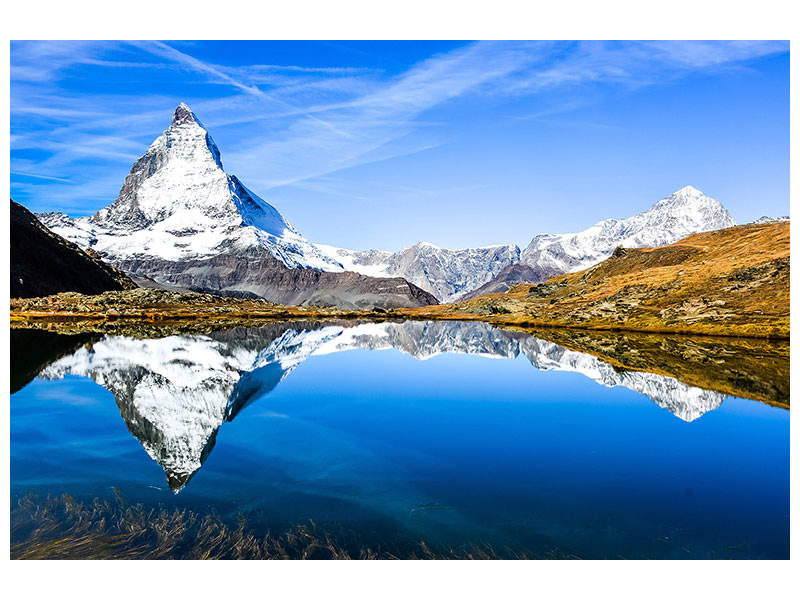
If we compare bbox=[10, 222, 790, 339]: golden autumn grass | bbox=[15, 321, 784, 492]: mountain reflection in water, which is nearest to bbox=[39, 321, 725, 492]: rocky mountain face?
bbox=[15, 321, 784, 492]: mountain reflection in water

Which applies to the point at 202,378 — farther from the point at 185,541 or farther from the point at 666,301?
the point at 666,301

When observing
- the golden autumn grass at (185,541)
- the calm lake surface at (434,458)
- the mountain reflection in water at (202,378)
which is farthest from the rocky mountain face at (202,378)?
the golden autumn grass at (185,541)

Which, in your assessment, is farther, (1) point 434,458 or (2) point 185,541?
(1) point 434,458

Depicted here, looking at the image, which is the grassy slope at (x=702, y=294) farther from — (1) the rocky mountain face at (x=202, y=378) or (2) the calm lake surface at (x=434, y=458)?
(2) the calm lake surface at (x=434, y=458)

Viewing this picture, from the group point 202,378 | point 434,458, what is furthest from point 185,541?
point 202,378

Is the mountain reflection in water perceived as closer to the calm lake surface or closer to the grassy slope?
the calm lake surface

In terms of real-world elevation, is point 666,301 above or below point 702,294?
below
